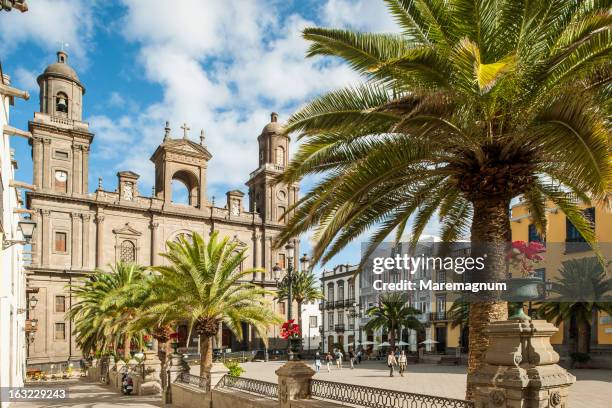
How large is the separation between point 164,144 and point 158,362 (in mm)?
29483

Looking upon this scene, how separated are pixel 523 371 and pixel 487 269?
156 centimetres

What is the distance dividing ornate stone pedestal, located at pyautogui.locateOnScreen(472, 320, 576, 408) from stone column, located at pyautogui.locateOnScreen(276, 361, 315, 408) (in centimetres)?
514

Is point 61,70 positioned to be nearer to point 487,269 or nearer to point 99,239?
point 99,239

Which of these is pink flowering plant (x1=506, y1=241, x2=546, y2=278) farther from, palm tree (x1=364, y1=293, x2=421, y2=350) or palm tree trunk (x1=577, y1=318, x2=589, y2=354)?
palm tree (x1=364, y1=293, x2=421, y2=350)

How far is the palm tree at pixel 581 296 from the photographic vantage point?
959 inches

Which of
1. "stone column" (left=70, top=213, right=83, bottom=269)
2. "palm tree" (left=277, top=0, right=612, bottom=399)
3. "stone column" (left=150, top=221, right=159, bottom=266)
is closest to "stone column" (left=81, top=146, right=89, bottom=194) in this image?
"stone column" (left=70, top=213, right=83, bottom=269)

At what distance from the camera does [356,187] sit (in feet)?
24.3

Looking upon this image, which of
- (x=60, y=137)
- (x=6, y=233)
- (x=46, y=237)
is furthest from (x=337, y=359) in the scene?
(x=60, y=137)

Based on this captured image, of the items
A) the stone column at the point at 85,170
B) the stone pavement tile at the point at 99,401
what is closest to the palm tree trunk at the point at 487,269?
the stone pavement tile at the point at 99,401

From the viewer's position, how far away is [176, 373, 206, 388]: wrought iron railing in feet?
54.9

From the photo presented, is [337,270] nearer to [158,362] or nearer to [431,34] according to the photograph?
[158,362]

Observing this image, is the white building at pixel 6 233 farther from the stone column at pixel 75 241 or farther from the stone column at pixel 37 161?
the stone column at pixel 75 241

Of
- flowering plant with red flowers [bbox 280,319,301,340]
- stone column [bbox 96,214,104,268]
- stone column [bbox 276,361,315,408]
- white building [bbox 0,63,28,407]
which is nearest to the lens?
stone column [bbox 276,361,315,408]

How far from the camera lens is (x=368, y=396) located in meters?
9.29
